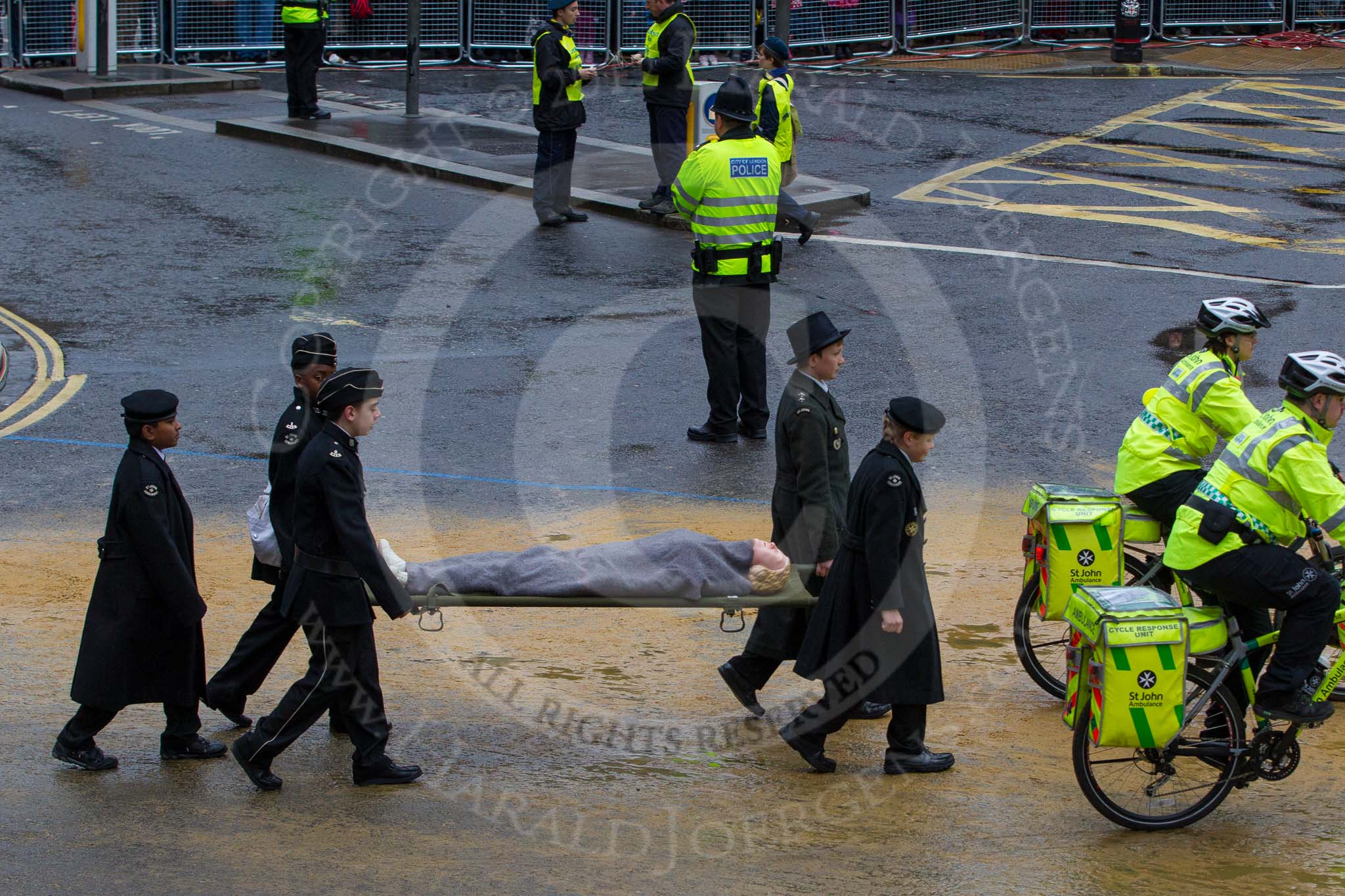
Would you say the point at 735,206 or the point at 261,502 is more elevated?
the point at 735,206

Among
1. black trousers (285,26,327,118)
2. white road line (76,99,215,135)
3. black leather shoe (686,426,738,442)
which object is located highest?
black trousers (285,26,327,118)

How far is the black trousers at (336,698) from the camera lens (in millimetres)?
6445

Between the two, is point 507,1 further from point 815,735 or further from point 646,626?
point 815,735

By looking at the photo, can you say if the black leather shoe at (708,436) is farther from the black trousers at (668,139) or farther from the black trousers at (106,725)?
the black trousers at (668,139)

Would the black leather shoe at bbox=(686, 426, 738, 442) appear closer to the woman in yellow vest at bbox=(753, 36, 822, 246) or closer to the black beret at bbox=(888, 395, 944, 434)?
the black beret at bbox=(888, 395, 944, 434)

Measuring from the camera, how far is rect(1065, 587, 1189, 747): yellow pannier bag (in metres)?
6.08

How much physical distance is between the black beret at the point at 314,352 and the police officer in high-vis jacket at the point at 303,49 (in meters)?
14.1

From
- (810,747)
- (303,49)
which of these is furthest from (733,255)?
(303,49)

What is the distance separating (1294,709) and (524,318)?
852cm

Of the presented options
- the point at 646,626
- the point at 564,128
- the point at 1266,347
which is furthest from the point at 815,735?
the point at 564,128

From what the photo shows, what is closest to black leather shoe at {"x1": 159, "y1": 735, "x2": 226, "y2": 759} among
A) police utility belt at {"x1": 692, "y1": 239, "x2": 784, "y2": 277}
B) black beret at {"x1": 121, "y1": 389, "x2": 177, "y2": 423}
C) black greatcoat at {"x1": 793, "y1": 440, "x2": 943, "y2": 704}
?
black beret at {"x1": 121, "y1": 389, "x2": 177, "y2": 423}

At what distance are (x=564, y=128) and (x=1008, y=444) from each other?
7408mm

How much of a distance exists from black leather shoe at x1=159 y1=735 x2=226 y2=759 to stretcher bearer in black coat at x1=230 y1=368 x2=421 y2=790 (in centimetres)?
35

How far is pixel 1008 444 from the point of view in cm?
1112
